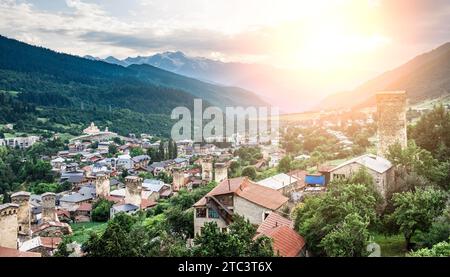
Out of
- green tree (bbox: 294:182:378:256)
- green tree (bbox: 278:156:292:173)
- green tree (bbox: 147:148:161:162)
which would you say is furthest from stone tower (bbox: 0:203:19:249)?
green tree (bbox: 147:148:161:162)

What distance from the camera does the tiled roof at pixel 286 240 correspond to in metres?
6.01

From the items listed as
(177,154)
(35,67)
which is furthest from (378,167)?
(35,67)

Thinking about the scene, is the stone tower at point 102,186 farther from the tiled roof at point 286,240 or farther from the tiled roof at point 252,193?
the tiled roof at point 286,240

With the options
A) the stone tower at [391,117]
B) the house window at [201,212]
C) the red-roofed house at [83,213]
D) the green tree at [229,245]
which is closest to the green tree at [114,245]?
the green tree at [229,245]

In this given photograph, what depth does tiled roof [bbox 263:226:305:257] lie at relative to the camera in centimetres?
601

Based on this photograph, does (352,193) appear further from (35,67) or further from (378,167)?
(35,67)

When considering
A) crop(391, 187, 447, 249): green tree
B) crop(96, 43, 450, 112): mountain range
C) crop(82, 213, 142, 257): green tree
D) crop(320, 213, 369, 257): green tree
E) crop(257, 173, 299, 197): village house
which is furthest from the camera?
crop(257, 173, 299, 197): village house

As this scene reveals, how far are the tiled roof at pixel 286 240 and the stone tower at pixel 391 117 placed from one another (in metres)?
3.56

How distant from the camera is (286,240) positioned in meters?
6.43

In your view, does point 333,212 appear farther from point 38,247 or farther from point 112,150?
point 112,150

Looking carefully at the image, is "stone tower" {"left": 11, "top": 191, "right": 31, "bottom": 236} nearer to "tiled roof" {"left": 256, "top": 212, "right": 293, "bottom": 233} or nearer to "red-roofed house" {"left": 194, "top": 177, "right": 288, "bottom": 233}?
"red-roofed house" {"left": 194, "top": 177, "right": 288, "bottom": 233}

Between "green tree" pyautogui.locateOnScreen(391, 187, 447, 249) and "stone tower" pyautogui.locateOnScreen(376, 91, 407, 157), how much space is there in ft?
10.8

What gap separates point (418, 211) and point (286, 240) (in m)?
1.76

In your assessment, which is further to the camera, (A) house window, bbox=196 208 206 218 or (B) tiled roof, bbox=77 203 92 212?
(B) tiled roof, bbox=77 203 92 212
